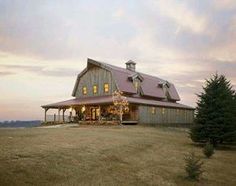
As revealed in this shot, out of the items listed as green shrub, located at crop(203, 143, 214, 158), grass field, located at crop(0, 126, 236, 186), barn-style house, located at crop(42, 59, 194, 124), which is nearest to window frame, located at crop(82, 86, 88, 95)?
barn-style house, located at crop(42, 59, 194, 124)

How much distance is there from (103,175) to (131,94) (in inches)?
1506

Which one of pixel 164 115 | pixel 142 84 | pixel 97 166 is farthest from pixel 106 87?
pixel 97 166

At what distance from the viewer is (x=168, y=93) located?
66812 mm

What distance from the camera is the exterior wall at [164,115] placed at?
2024 inches

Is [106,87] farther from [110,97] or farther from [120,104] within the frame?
[120,104]

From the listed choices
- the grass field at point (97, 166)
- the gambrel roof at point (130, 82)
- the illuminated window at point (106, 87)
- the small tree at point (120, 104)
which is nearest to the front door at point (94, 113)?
the illuminated window at point (106, 87)

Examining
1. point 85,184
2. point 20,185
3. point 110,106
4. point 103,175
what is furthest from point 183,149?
point 110,106

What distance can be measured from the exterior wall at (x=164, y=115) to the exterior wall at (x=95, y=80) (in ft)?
20.4

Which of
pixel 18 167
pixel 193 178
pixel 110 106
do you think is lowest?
pixel 193 178

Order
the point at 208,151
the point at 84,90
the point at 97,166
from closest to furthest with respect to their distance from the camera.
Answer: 1. the point at 97,166
2. the point at 208,151
3. the point at 84,90

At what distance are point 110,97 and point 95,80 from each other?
19.8 feet

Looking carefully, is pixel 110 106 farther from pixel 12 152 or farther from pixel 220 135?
pixel 12 152

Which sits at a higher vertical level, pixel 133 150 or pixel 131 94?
pixel 131 94

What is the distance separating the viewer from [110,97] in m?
51.1
